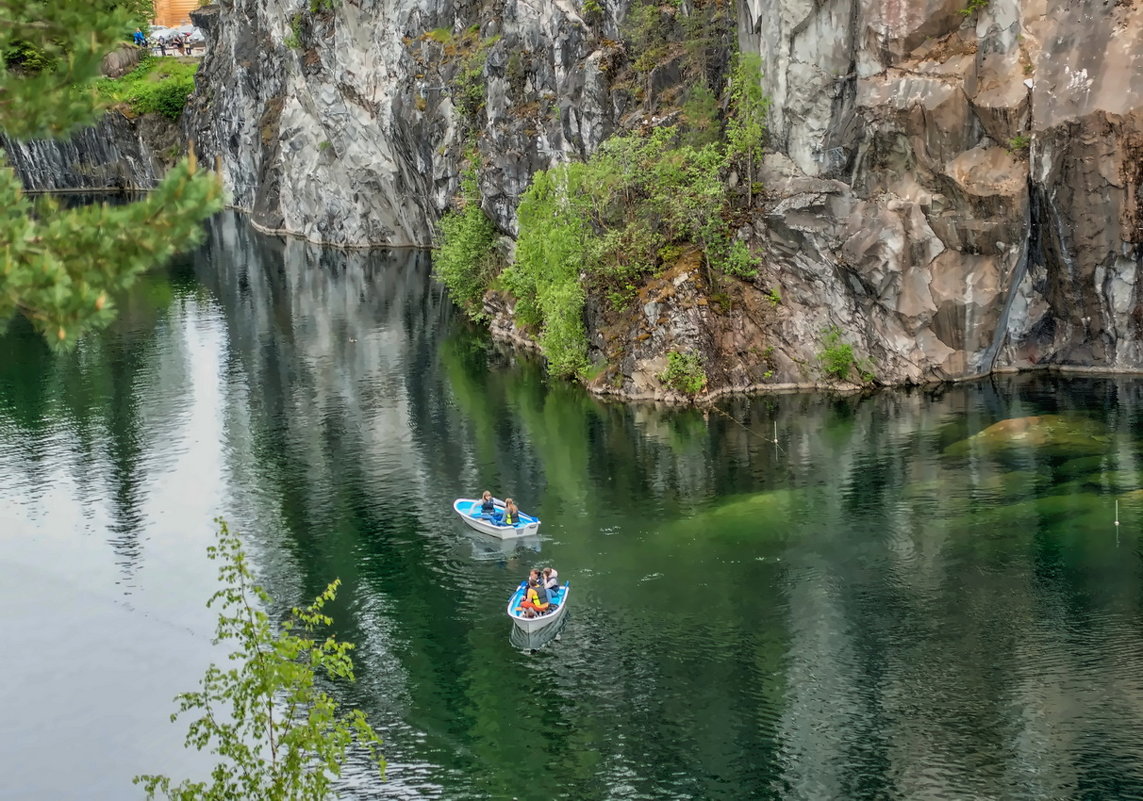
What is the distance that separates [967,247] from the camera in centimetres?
6419

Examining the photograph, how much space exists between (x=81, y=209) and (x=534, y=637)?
2502 centimetres

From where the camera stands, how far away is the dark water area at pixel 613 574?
3391 cm

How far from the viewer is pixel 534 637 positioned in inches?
1580

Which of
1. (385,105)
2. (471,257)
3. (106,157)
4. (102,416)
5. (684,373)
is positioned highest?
(106,157)

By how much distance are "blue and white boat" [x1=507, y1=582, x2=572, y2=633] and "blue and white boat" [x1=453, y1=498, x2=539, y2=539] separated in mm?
5976

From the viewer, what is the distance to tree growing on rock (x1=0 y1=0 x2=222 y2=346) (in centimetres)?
1727

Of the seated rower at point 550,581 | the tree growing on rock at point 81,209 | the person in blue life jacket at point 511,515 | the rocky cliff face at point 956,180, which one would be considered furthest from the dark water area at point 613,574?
the tree growing on rock at point 81,209

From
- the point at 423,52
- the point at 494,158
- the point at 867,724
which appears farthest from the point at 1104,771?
the point at 423,52

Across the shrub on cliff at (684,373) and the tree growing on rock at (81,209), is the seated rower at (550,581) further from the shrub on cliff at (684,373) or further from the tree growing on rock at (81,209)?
the tree growing on rock at (81,209)

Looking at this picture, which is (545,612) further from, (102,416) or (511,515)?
(102,416)

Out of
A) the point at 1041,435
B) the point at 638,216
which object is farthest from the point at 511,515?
the point at 638,216

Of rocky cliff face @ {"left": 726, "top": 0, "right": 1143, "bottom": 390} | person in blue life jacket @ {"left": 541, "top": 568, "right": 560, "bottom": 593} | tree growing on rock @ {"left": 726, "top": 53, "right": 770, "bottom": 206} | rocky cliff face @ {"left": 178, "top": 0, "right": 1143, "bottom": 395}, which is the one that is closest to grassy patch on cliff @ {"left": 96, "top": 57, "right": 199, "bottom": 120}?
rocky cliff face @ {"left": 178, "top": 0, "right": 1143, "bottom": 395}

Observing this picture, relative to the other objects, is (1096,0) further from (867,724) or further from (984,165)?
(867,724)

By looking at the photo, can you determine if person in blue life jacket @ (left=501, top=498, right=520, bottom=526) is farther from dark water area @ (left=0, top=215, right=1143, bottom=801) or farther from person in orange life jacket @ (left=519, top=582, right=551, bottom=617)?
person in orange life jacket @ (left=519, top=582, right=551, bottom=617)
